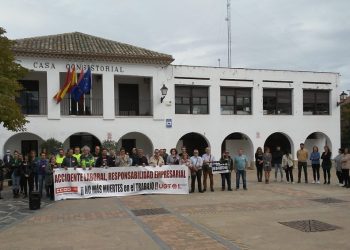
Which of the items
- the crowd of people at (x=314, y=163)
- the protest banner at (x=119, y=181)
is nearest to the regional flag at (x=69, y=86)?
the protest banner at (x=119, y=181)

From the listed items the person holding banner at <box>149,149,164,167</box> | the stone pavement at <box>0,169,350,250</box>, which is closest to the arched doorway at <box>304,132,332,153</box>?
the stone pavement at <box>0,169,350,250</box>

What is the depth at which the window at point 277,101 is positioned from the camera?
28875 mm

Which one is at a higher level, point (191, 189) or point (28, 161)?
point (28, 161)

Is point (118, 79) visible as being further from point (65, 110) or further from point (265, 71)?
point (265, 71)

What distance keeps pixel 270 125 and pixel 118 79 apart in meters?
10.3

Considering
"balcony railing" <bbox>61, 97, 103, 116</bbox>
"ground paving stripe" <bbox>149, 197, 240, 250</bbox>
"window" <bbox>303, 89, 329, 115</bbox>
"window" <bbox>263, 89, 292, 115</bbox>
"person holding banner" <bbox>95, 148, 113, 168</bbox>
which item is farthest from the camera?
"window" <bbox>303, 89, 329, 115</bbox>

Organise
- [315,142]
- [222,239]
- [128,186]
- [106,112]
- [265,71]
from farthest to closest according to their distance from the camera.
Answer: [315,142] → [265,71] → [106,112] → [128,186] → [222,239]

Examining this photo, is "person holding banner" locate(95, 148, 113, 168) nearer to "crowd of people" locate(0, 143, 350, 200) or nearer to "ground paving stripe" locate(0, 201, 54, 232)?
"crowd of people" locate(0, 143, 350, 200)

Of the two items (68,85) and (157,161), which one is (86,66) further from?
(157,161)

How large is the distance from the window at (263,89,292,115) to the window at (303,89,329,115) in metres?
1.26

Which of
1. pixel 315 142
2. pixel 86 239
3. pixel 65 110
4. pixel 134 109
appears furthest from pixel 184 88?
pixel 86 239

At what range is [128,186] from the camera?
15570mm

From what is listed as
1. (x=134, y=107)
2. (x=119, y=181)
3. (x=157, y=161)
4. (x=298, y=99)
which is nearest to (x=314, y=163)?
(x=157, y=161)

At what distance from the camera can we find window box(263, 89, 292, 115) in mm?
28875
